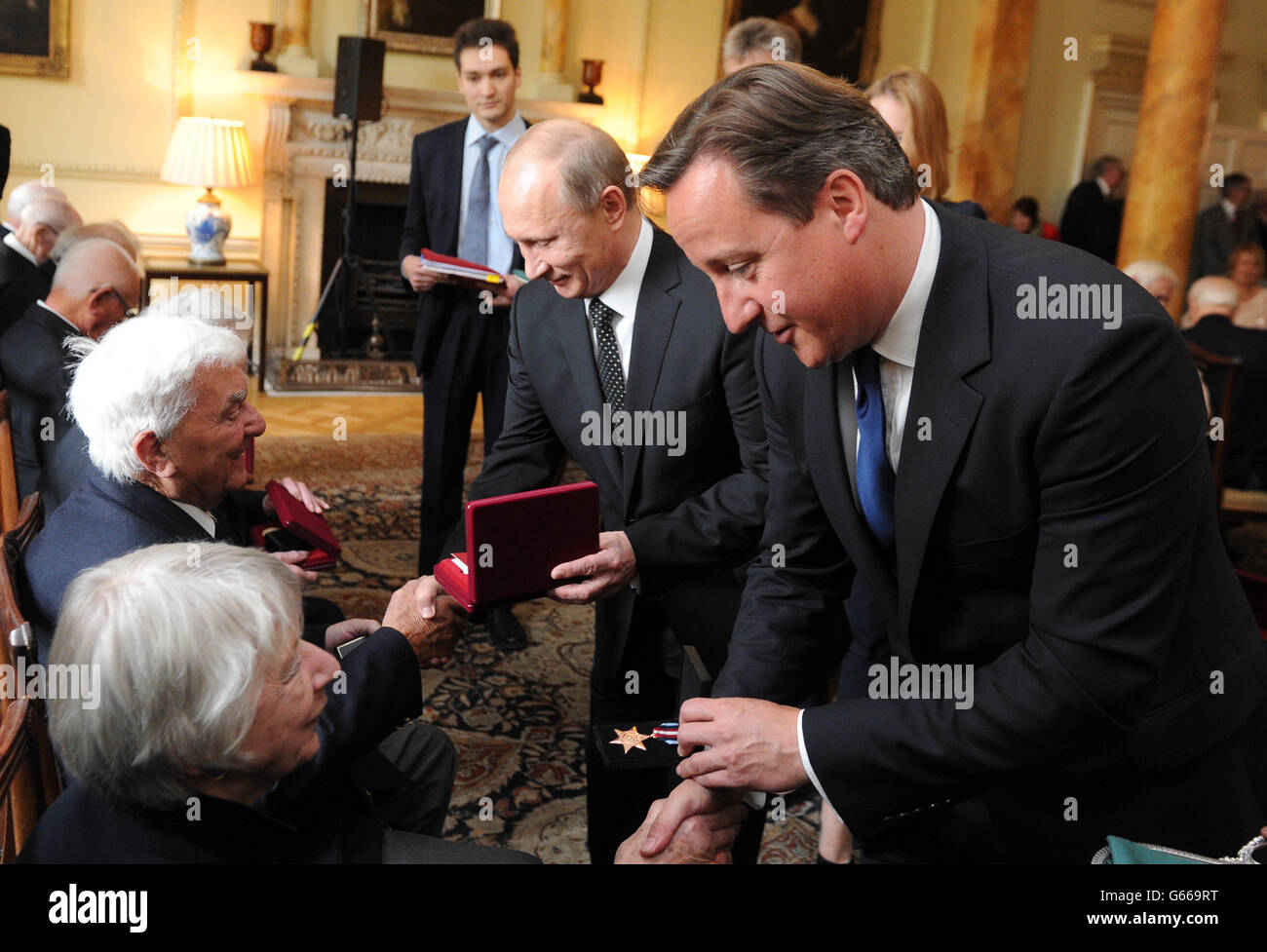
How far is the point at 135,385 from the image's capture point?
2301mm

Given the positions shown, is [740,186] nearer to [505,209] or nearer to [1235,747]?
[1235,747]

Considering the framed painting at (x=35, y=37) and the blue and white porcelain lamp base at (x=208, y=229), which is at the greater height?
the framed painting at (x=35, y=37)

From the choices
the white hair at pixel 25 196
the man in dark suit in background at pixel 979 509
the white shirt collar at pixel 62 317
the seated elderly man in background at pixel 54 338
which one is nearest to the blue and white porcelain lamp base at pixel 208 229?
the white hair at pixel 25 196

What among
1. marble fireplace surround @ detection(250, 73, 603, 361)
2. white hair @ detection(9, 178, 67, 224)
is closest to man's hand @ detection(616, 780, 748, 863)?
white hair @ detection(9, 178, 67, 224)

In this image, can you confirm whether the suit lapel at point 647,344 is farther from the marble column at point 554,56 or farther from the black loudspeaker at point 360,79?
the marble column at point 554,56

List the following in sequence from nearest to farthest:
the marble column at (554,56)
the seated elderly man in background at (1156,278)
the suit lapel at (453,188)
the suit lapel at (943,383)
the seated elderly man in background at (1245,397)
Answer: the suit lapel at (943,383)
the suit lapel at (453,188)
the seated elderly man in background at (1156,278)
the seated elderly man in background at (1245,397)
the marble column at (554,56)

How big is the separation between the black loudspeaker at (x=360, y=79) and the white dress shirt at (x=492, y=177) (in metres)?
3.11

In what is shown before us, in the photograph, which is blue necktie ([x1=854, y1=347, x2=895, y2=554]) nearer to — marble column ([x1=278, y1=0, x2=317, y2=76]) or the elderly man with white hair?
the elderly man with white hair

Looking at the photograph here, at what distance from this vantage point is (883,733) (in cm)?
148

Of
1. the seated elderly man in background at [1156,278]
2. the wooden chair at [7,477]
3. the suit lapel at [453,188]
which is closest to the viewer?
the wooden chair at [7,477]

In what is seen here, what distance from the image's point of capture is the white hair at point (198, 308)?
2857 mm

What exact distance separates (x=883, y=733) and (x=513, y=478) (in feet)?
4.83

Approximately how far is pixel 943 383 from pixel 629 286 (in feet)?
3.80

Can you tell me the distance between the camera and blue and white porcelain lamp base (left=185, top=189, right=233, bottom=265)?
308 inches
